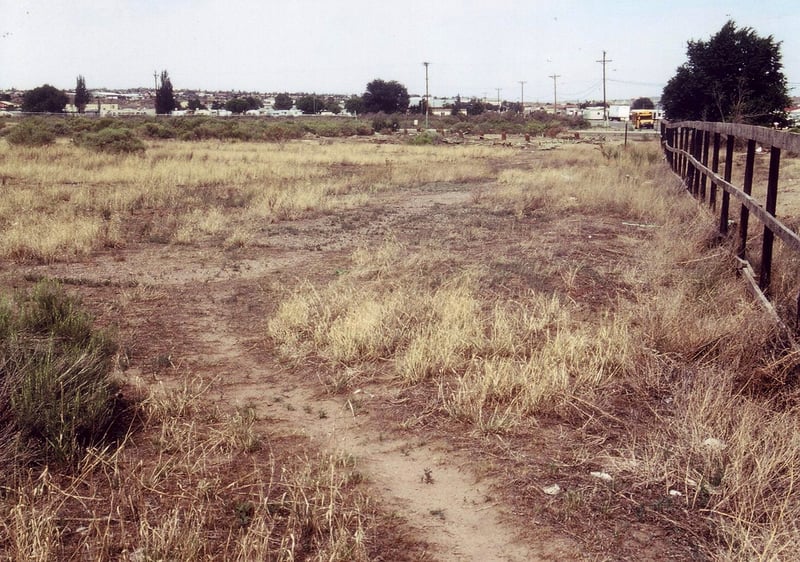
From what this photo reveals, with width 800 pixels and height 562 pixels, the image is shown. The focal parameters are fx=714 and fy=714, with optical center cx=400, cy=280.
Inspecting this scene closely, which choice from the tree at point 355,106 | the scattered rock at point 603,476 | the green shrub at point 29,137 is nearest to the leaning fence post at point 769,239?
the scattered rock at point 603,476

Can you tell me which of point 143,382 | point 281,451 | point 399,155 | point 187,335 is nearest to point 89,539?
point 281,451

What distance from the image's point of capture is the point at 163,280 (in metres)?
8.85

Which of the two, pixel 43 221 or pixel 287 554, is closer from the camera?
pixel 287 554

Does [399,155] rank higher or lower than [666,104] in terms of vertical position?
lower

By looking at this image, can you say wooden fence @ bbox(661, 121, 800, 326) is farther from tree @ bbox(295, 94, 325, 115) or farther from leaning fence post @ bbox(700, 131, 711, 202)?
tree @ bbox(295, 94, 325, 115)

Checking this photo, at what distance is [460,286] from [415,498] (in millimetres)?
4084

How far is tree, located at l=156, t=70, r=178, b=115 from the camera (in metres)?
108

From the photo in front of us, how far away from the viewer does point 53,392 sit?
4.07 metres

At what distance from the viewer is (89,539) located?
10.4 ft

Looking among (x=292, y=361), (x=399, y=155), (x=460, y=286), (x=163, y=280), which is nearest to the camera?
(x=292, y=361)

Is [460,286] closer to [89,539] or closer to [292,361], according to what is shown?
[292,361]

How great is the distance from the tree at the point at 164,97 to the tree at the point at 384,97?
30.6 metres

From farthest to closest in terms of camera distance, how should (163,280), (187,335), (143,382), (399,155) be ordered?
(399,155) < (163,280) < (187,335) < (143,382)

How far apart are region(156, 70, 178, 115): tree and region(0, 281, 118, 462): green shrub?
11085cm
